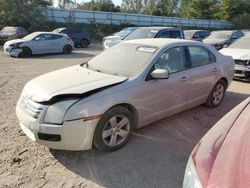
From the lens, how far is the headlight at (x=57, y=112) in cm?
369

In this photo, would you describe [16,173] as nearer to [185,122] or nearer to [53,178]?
[53,178]

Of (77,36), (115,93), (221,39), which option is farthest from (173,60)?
(77,36)

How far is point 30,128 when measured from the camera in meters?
3.86

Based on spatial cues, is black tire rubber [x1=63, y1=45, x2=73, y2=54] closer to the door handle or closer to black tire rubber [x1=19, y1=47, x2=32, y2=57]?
black tire rubber [x1=19, y1=47, x2=32, y2=57]

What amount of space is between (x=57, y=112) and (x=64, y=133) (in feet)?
0.91

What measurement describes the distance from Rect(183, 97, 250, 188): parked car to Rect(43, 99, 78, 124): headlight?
1.95 meters

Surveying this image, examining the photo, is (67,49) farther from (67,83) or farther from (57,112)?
(57,112)

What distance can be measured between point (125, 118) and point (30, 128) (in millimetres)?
1312

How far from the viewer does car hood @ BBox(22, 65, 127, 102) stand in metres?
3.92

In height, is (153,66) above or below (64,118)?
above

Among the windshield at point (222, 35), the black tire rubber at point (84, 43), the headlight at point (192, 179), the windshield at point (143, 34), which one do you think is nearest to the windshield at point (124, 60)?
the headlight at point (192, 179)

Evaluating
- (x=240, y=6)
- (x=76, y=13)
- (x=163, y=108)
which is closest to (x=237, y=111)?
(x=163, y=108)

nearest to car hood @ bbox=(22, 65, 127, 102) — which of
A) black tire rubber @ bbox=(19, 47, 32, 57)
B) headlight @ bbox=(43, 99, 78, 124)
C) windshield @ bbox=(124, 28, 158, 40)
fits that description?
headlight @ bbox=(43, 99, 78, 124)

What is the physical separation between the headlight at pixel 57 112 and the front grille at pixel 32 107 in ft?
0.43
